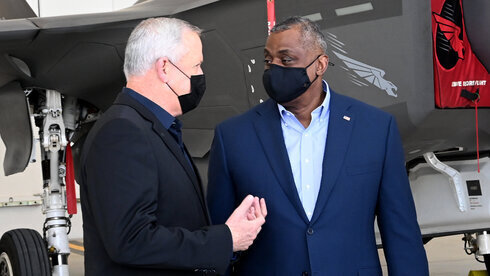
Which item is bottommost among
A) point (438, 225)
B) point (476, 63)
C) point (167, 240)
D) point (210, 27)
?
point (438, 225)

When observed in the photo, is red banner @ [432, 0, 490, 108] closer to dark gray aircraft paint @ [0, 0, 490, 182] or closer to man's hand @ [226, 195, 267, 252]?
dark gray aircraft paint @ [0, 0, 490, 182]

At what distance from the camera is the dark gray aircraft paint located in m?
5.03

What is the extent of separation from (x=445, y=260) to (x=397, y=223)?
9.42 metres

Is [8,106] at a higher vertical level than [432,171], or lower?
higher

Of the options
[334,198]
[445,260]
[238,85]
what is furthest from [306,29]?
[445,260]

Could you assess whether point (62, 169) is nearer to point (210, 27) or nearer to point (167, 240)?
point (210, 27)

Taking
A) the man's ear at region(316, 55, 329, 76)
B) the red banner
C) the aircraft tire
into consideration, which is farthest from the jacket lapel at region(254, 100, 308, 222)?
the aircraft tire

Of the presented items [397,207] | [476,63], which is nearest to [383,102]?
[476,63]

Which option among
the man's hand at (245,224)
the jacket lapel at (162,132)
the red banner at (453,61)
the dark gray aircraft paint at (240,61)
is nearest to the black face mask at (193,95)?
the jacket lapel at (162,132)

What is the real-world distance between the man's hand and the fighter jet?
2644mm

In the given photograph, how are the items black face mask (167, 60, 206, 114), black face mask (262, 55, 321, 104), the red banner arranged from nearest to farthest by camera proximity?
black face mask (167, 60, 206, 114) → black face mask (262, 55, 321, 104) → the red banner

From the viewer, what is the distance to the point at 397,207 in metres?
2.97

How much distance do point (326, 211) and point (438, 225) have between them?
3.75 metres

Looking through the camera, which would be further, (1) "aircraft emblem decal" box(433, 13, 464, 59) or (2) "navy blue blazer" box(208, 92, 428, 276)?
(1) "aircraft emblem decal" box(433, 13, 464, 59)
